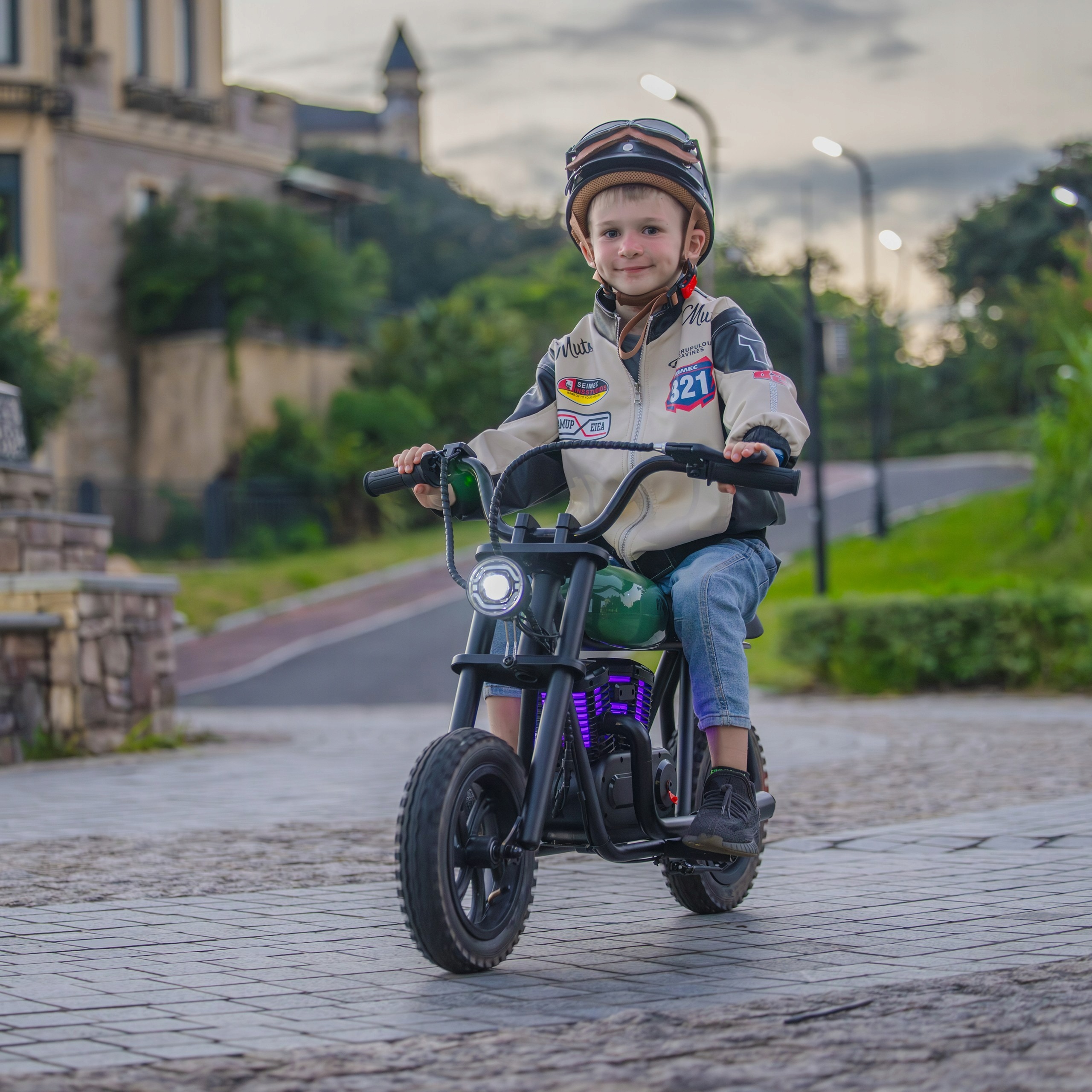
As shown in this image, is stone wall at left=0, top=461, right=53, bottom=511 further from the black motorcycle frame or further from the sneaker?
the sneaker

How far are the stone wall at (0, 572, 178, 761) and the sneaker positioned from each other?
614cm

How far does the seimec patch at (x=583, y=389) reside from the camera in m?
4.20

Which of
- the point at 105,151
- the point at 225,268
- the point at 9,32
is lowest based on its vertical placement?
the point at 225,268

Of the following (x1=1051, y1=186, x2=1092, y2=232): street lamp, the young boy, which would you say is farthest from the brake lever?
(x1=1051, y1=186, x2=1092, y2=232): street lamp

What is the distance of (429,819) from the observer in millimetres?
3408

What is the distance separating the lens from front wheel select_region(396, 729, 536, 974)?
3422mm

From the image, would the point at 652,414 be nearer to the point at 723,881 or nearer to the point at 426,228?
the point at 723,881

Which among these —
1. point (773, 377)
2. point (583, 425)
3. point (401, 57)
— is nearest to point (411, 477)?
point (583, 425)

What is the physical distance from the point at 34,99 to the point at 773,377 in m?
31.9

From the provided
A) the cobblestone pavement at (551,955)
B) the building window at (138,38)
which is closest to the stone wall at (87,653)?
the cobblestone pavement at (551,955)

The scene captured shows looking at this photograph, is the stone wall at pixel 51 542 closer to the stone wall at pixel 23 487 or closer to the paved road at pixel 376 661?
the stone wall at pixel 23 487

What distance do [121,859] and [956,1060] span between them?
3.48 m

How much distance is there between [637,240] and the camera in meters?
4.13

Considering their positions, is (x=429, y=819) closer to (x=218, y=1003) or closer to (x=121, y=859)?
(x=218, y=1003)
